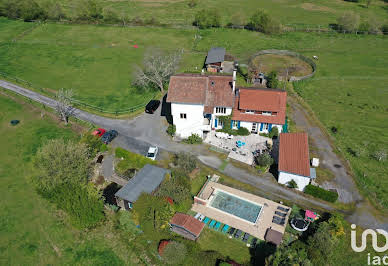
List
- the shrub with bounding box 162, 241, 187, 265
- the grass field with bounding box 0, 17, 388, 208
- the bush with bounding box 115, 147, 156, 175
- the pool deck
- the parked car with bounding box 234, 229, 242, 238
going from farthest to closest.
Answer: the grass field with bounding box 0, 17, 388, 208 → the bush with bounding box 115, 147, 156, 175 → the pool deck → the parked car with bounding box 234, 229, 242, 238 → the shrub with bounding box 162, 241, 187, 265

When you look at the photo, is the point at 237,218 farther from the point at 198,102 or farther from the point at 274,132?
the point at 198,102

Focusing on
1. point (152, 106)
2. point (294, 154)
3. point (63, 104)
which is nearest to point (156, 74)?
point (152, 106)

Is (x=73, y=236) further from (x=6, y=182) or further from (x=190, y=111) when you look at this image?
(x=190, y=111)

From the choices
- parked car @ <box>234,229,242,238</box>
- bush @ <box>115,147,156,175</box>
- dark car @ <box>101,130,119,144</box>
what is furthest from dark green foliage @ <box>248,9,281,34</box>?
parked car @ <box>234,229,242,238</box>

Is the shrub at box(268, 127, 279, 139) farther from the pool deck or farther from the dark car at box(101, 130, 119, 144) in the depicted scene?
the dark car at box(101, 130, 119, 144)

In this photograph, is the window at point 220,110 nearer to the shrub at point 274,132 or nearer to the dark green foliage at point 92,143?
the shrub at point 274,132
